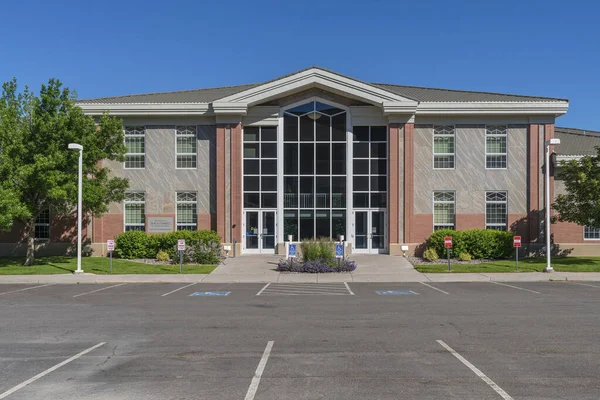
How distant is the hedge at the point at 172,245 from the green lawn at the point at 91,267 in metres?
1.18

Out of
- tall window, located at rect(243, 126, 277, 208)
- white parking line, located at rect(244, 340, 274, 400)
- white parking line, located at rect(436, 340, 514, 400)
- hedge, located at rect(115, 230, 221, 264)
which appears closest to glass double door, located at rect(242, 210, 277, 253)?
tall window, located at rect(243, 126, 277, 208)

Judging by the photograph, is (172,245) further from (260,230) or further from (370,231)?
(370,231)

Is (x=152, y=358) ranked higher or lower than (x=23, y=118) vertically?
lower

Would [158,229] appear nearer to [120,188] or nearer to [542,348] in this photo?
[120,188]

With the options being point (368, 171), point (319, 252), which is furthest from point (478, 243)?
point (319, 252)

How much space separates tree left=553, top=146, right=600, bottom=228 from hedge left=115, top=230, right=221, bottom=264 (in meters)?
17.8

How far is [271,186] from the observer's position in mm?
30750

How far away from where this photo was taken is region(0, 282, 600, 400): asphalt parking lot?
6859 mm

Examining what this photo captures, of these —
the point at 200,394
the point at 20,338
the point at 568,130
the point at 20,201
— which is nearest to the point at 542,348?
the point at 200,394

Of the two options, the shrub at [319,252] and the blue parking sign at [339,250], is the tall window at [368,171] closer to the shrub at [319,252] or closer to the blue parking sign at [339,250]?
the blue parking sign at [339,250]

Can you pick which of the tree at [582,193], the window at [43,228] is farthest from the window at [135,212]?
the tree at [582,193]

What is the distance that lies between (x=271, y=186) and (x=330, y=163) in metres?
3.66

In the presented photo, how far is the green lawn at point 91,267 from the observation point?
947 inches

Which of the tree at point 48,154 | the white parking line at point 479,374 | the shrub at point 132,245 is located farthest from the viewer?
the shrub at point 132,245
